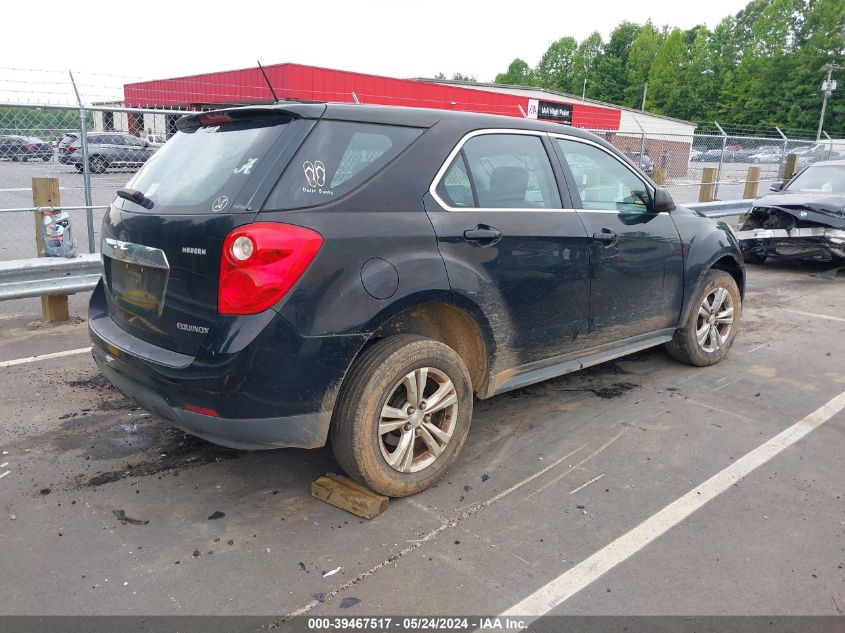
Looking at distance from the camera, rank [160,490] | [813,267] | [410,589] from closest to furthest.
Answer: [410,589] < [160,490] < [813,267]

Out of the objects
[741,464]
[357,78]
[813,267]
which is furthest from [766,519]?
[357,78]

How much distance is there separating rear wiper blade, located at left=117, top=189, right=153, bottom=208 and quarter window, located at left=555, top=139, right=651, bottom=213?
2.35 metres

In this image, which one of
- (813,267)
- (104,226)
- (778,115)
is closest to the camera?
(104,226)

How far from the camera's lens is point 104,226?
3545mm

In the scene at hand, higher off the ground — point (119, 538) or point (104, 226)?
point (104, 226)

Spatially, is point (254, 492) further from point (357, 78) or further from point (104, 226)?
point (357, 78)

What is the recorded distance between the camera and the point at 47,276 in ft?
18.8

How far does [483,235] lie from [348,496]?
4.71 feet

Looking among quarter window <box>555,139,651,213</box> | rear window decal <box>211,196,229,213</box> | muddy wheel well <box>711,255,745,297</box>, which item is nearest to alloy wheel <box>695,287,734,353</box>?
muddy wheel well <box>711,255,745,297</box>

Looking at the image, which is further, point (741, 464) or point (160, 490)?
point (741, 464)

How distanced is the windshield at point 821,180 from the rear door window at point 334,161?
8750 millimetres

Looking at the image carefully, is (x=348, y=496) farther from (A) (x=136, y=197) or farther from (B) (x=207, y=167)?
(A) (x=136, y=197)

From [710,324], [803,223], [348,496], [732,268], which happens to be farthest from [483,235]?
[803,223]

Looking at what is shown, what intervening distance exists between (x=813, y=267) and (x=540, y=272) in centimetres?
839
